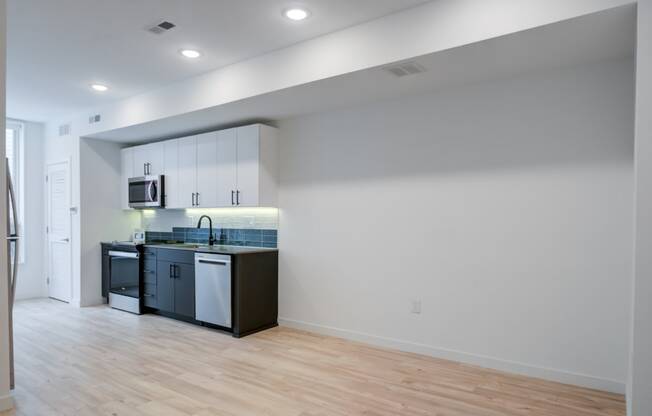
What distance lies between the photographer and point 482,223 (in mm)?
3607

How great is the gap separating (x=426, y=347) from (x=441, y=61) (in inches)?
98.6

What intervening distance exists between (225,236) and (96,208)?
7.29 feet

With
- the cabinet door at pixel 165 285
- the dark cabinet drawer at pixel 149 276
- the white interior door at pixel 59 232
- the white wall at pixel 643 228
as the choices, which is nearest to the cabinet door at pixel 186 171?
the cabinet door at pixel 165 285

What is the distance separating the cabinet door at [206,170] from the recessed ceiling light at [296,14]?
232 centimetres

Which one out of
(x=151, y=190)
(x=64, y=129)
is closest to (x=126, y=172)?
(x=151, y=190)

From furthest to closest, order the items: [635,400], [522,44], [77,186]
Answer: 1. [77,186]
2. [522,44]
3. [635,400]

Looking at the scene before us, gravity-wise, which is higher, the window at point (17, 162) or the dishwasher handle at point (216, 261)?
the window at point (17, 162)

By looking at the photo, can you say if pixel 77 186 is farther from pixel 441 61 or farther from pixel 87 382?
pixel 441 61

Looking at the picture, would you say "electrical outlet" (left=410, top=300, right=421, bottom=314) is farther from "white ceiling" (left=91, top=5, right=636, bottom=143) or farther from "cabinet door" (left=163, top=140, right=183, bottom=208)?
"cabinet door" (left=163, top=140, right=183, bottom=208)

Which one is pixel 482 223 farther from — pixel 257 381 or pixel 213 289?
pixel 213 289

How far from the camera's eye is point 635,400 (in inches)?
88.2

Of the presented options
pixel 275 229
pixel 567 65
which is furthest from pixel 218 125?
pixel 567 65

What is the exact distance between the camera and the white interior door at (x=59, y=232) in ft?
20.7

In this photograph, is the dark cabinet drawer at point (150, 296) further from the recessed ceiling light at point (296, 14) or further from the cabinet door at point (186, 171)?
the recessed ceiling light at point (296, 14)
